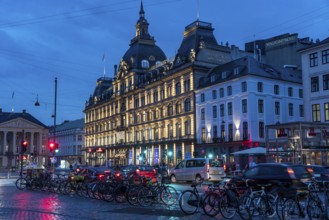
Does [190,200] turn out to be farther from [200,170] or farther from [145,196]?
[200,170]

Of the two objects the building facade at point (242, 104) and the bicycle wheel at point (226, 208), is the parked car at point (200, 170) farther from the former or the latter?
the building facade at point (242, 104)

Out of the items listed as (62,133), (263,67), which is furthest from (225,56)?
(62,133)

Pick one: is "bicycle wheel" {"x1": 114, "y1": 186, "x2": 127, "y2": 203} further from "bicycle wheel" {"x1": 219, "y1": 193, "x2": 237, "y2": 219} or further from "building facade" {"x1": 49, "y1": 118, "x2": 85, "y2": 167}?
"building facade" {"x1": 49, "y1": 118, "x2": 85, "y2": 167}


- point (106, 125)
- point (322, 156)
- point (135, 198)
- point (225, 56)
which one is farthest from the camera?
point (106, 125)

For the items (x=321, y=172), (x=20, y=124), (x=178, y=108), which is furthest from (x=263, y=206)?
(x=20, y=124)

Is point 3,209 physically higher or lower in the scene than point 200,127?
lower

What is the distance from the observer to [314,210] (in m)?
12.7

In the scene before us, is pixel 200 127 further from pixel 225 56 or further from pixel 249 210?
pixel 249 210

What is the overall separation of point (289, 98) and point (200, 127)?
542 inches

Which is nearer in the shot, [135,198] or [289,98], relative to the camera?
[135,198]

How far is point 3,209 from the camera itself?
1675 cm

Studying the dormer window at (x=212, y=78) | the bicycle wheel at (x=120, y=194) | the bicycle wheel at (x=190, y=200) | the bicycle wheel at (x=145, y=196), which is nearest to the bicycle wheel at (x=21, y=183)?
the bicycle wheel at (x=120, y=194)

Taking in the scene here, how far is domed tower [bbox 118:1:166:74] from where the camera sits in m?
90.8

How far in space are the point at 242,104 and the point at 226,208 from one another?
4677 centimetres
